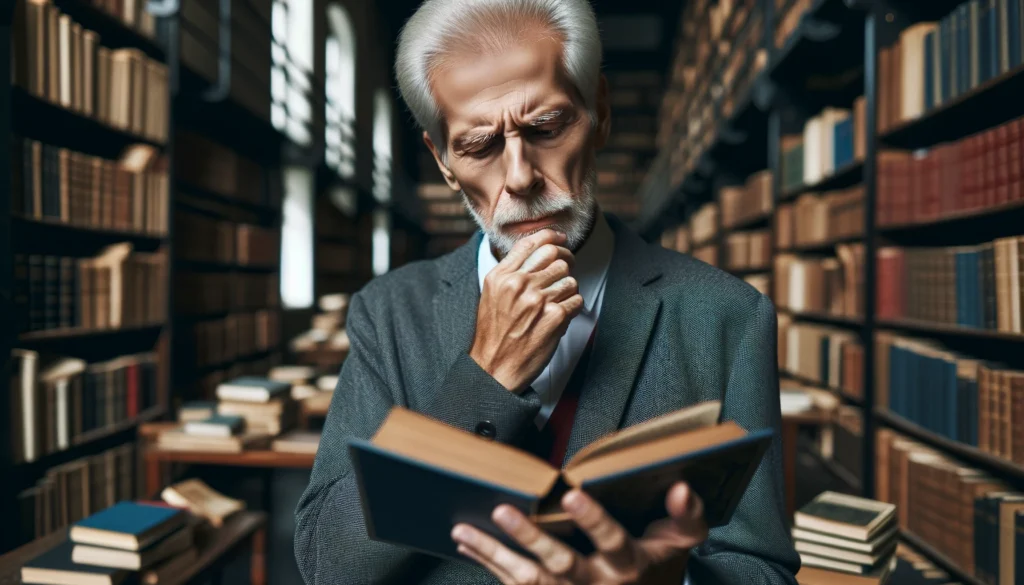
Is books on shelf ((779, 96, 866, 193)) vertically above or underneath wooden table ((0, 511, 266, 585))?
above

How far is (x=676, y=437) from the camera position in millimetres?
875

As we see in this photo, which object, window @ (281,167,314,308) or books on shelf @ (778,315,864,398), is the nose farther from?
window @ (281,167,314,308)

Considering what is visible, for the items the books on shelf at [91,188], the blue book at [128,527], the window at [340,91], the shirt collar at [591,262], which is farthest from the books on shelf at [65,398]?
the window at [340,91]

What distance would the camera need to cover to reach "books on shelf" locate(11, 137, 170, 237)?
11.4 ft

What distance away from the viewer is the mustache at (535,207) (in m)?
1.31

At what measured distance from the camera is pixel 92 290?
4.13 meters

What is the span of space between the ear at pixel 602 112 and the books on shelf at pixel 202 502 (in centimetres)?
190

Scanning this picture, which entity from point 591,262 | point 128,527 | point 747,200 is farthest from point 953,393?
point 747,200

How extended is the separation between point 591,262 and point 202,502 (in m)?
1.93

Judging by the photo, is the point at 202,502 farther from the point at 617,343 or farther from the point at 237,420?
the point at 617,343

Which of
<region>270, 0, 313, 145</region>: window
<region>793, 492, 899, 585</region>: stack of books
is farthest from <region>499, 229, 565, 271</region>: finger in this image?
<region>270, 0, 313, 145</region>: window

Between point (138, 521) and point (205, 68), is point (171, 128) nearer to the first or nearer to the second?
point (205, 68)

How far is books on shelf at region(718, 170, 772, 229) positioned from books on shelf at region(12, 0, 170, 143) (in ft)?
14.5

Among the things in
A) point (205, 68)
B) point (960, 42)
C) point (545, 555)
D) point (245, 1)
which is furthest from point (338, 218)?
point (545, 555)
